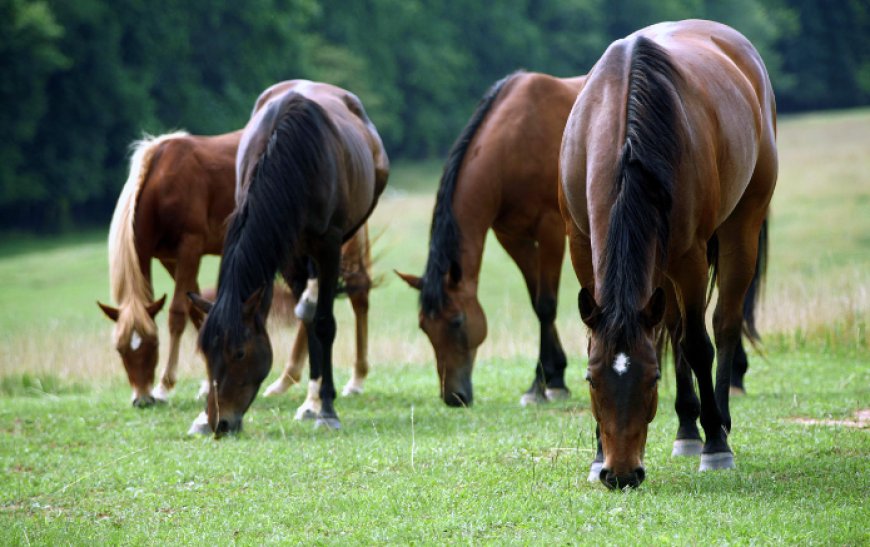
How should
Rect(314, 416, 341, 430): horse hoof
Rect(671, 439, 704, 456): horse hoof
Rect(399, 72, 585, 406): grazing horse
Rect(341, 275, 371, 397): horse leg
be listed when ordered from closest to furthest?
Rect(671, 439, 704, 456): horse hoof → Rect(314, 416, 341, 430): horse hoof → Rect(399, 72, 585, 406): grazing horse → Rect(341, 275, 371, 397): horse leg

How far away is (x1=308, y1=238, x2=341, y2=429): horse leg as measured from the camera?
8.31 metres

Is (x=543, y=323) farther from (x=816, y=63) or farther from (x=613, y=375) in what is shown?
(x=816, y=63)

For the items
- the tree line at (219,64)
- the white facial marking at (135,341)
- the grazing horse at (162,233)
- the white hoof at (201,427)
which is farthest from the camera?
the tree line at (219,64)

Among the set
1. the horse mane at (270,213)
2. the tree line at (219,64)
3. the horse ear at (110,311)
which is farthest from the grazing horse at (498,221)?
the tree line at (219,64)

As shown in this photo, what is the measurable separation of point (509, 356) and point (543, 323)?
3556 mm

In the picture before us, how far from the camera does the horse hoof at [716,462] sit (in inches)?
232

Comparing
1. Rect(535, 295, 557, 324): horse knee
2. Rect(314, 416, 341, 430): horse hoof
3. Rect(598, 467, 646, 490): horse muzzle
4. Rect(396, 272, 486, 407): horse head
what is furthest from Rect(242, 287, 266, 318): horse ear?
Rect(598, 467, 646, 490): horse muzzle

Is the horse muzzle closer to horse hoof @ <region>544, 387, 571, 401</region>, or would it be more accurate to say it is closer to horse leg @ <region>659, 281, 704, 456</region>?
horse leg @ <region>659, 281, 704, 456</region>

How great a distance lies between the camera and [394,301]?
2308 centimetres

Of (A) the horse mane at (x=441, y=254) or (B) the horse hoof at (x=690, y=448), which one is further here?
(A) the horse mane at (x=441, y=254)

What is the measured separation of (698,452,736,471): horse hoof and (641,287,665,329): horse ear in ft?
4.05

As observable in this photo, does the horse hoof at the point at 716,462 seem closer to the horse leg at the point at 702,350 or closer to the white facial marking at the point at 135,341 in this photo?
the horse leg at the point at 702,350

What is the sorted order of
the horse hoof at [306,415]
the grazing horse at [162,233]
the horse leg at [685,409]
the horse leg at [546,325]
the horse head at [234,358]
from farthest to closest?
the grazing horse at [162,233]
the horse leg at [546,325]
the horse hoof at [306,415]
the horse head at [234,358]
the horse leg at [685,409]

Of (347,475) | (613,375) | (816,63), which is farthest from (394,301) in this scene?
(816,63)
